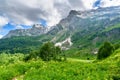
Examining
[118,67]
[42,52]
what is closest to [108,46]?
[42,52]

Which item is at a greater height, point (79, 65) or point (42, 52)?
point (42, 52)

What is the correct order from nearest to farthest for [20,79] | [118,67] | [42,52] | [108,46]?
[20,79] → [118,67] → [108,46] → [42,52]

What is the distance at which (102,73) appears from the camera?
77.7 feet

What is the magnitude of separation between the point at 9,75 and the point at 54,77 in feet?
22.3

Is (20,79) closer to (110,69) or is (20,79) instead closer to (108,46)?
(110,69)

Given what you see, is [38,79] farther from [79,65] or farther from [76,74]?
[79,65]

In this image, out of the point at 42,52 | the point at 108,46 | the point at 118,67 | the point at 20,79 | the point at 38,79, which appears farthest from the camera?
the point at 42,52

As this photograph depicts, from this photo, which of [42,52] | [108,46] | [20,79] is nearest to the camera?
[20,79]

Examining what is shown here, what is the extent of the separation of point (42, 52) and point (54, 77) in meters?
107

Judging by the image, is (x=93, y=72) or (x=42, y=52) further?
(x=42, y=52)

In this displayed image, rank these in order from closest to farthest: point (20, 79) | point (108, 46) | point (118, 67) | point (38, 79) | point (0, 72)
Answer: point (38, 79) → point (20, 79) → point (118, 67) → point (0, 72) → point (108, 46)

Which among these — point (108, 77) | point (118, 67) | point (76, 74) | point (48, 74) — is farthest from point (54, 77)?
point (118, 67)

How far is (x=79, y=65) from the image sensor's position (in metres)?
26.4

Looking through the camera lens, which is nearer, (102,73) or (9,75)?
(102,73)
